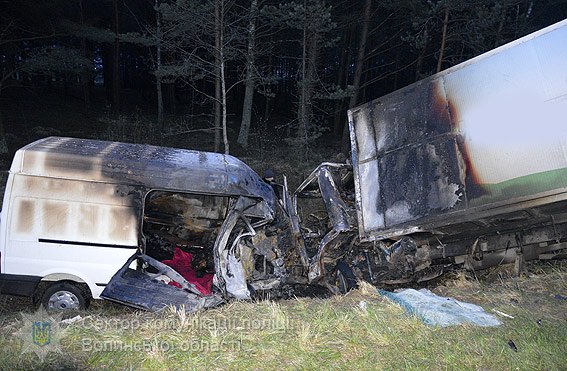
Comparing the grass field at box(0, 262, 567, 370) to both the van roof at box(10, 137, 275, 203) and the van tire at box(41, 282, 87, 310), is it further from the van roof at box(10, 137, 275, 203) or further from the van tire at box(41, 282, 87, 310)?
the van roof at box(10, 137, 275, 203)

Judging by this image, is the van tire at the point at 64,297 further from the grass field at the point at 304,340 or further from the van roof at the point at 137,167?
the van roof at the point at 137,167

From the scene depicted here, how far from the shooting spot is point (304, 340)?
11.1 ft

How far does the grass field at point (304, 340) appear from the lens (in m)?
3.07

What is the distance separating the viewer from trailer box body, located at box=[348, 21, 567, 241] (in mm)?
3850

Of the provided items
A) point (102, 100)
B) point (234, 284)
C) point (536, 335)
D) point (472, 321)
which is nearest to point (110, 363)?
point (234, 284)

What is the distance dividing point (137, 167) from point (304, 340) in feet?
10.3

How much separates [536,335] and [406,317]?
1.14 meters

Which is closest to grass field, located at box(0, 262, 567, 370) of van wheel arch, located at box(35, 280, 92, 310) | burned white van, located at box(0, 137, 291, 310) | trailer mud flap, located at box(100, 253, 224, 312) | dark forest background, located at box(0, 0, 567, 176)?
trailer mud flap, located at box(100, 253, 224, 312)

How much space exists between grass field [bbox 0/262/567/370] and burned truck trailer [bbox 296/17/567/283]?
1010mm

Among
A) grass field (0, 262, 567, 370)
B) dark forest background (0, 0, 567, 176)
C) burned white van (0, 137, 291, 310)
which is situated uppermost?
dark forest background (0, 0, 567, 176)

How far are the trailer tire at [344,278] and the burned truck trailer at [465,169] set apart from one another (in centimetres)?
14

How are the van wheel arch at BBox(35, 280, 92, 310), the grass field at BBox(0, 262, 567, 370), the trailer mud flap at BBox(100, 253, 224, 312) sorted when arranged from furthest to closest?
1. the van wheel arch at BBox(35, 280, 92, 310)
2. the trailer mud flap at BBox(100, 253, 224, 312)
3. the grass field at BBox(0, 262, 567, 370)

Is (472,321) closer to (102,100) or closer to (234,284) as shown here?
(234,284)

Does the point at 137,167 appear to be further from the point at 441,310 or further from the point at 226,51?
the point at 226,51
